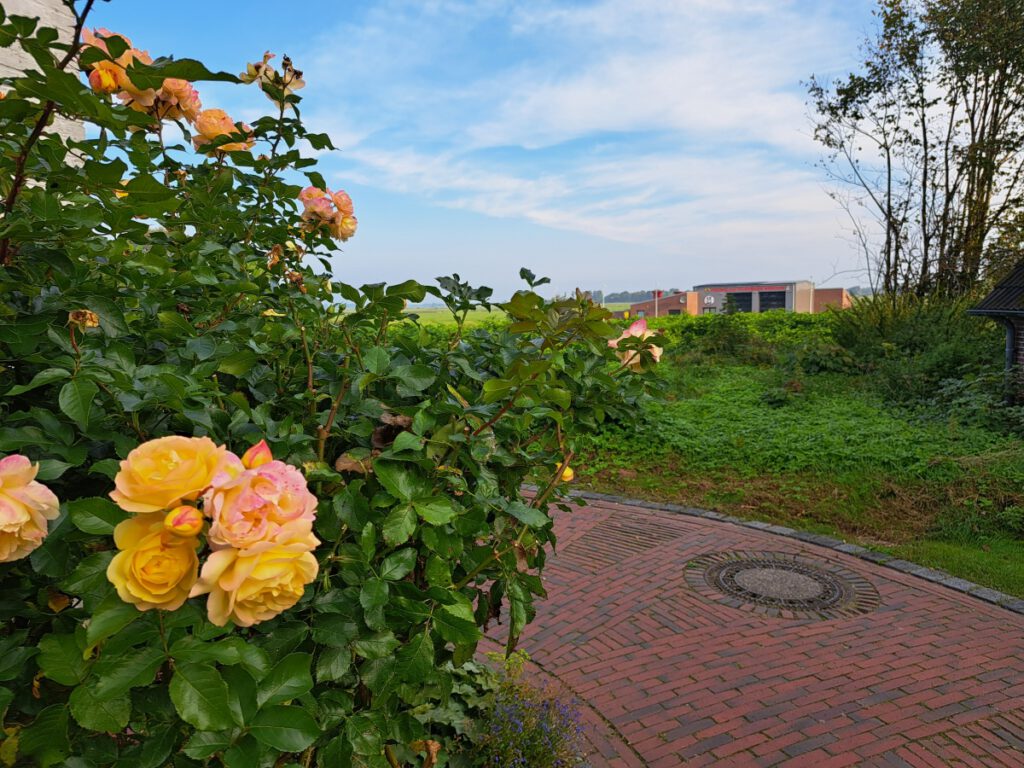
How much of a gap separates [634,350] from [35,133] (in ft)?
4.68

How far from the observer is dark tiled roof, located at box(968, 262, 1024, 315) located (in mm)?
9656

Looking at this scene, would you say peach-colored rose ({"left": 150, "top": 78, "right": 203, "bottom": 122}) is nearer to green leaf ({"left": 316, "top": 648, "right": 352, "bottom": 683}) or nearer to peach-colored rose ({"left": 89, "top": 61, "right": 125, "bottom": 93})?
peach-colored rose ({"left": 89, "top": 61, "right": 125, "bottom": 93})

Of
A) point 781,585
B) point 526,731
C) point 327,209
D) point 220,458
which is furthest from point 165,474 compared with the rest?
point 781,585

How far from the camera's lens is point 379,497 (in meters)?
1.27

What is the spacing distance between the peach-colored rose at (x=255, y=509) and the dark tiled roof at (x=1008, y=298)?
1143 cm

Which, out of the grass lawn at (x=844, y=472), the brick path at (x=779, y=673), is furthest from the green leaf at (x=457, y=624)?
the grass lawn at (x=844, y=472)

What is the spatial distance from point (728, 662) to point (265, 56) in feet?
12.8

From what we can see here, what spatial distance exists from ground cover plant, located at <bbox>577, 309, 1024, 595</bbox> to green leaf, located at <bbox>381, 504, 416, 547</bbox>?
0.99 m

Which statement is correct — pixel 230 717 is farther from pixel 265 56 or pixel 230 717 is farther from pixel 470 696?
pixel 470 696

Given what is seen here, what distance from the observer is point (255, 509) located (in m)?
0.84

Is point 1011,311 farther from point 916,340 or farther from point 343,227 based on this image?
point 343,227

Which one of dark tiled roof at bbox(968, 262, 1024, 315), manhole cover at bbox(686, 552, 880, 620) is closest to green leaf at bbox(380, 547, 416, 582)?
manhole cover at bbox(686, 552, 880, 620)

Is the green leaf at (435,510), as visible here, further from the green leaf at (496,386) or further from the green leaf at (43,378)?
the green leaf at (43,378)

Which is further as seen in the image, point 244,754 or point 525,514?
point 525,514
